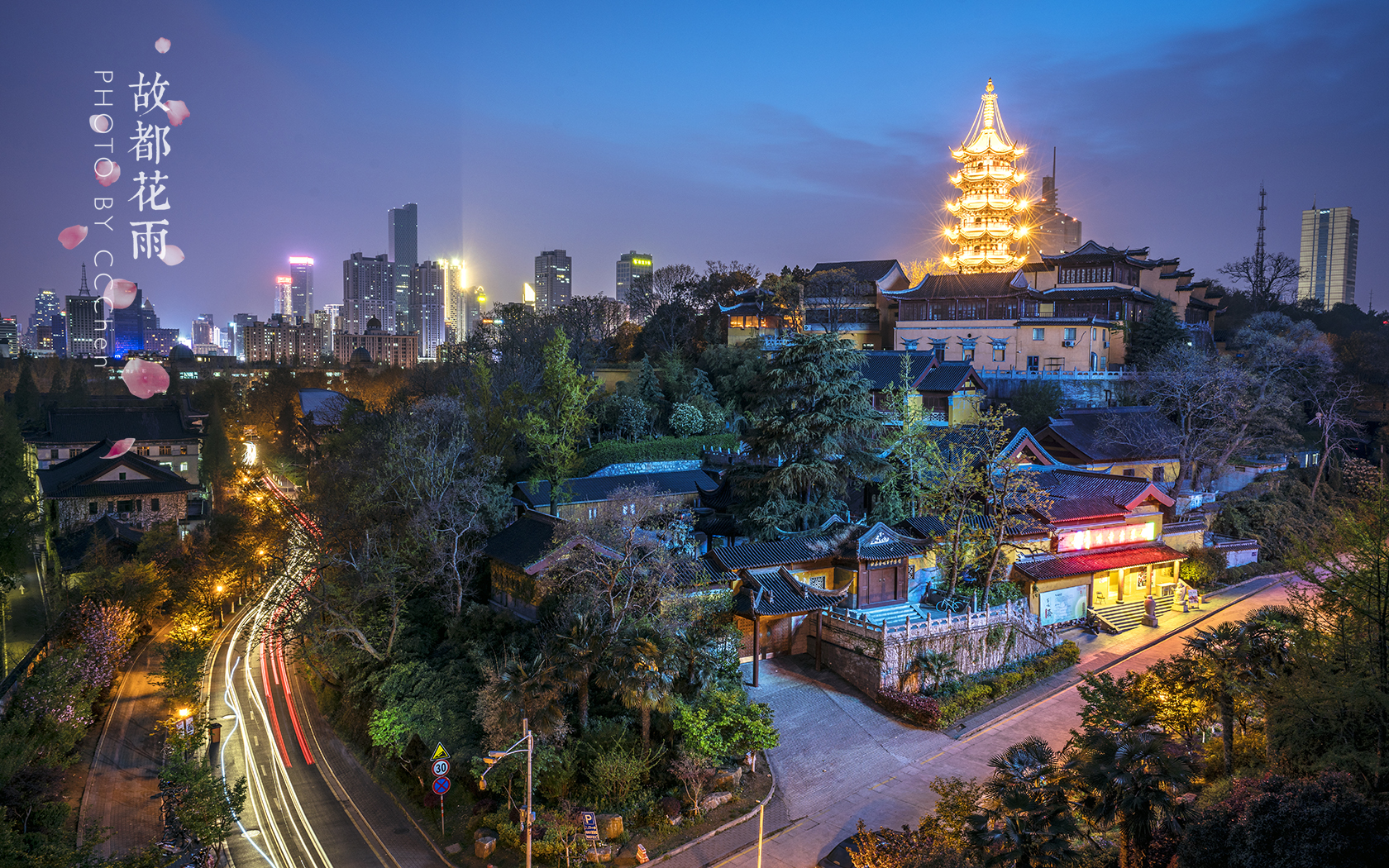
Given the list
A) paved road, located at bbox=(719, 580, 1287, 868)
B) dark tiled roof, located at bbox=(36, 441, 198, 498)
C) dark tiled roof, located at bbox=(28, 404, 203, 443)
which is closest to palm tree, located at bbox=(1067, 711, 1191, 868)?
paved road, located at bbox=(719, 580, 1287, 868)

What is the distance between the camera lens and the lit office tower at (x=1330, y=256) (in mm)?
80688

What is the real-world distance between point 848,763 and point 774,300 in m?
34.8

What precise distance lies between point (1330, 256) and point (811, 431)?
8774 centimetres

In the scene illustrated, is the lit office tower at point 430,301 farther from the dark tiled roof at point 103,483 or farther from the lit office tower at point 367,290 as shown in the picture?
the dark tiled roof at point 103,483

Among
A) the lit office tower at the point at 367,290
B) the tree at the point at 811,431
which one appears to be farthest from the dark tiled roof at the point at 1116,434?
the lit office tower at the point at 367,290

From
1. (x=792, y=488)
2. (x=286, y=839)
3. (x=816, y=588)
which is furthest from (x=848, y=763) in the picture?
(x=286, y=839)

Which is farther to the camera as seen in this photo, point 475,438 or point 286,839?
point 475,438

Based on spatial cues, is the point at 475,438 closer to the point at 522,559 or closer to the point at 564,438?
the point at 564,438

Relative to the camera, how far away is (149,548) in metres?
32.5

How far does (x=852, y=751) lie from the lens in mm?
20312

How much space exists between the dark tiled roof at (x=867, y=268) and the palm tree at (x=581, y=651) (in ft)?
132

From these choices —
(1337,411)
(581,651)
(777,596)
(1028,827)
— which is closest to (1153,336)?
(1337,411)

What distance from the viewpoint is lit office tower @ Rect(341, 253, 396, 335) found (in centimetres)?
14862

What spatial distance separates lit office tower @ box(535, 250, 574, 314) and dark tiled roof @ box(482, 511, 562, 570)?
12301 centimetres
